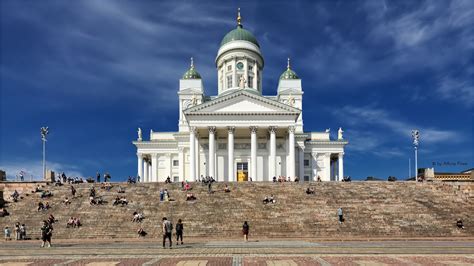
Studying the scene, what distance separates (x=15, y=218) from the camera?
32.5 m

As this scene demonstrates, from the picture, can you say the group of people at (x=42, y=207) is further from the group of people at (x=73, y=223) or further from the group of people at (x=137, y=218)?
the group of people at (x=137, y=218)

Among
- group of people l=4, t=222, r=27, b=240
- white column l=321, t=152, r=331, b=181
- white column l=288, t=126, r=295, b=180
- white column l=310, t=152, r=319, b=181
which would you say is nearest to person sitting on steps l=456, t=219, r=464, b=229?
white column l=288, t=126, r=295, b=180

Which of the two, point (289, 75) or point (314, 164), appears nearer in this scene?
point (314, 164)

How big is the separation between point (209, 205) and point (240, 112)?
22.5 metres

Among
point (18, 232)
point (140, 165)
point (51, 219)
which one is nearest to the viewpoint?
point (18, 232)

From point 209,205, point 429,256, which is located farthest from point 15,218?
point 429,256

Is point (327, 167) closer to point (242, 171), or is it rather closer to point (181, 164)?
point (242, 171)

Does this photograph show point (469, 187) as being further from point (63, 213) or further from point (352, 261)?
point (63, 213)

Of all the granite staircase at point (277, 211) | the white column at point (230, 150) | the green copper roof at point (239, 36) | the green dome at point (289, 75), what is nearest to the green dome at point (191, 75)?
the green copper roof at point (239, 36)

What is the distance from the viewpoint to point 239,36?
245ft

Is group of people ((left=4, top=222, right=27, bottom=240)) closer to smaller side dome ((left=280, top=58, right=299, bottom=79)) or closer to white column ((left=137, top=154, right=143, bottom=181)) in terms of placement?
white column ((left=137, top=154, right=143, bottom=181))

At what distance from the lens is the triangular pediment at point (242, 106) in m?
55.6

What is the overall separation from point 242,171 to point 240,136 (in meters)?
5.40

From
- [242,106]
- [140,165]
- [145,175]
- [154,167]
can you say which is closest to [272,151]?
[242,106]
